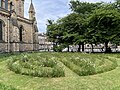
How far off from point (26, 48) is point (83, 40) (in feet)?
63.6

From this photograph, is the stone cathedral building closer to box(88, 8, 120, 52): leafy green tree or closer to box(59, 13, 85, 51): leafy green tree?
box(59, 13, 85, 51): leafy green tree

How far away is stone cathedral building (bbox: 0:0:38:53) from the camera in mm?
42562

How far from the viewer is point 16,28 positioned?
44.4 m

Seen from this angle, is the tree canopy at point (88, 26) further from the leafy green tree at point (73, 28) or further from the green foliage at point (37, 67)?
the green foliage at point (37, 67)

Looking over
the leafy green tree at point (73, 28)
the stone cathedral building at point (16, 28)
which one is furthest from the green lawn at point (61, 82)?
the stone cathedral building at point (16, 28)

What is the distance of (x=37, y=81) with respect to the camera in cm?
1284

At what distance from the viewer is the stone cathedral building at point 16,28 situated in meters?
42.6

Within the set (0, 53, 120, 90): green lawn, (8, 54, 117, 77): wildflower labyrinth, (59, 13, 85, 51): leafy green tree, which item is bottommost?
(0, 53, 120, 90): green lawn

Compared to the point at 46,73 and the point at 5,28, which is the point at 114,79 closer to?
the point at 46,73

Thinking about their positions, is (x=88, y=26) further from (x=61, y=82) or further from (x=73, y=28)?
(x=61, y=82)

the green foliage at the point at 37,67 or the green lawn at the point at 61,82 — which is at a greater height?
the green foliage at the point at 37,67

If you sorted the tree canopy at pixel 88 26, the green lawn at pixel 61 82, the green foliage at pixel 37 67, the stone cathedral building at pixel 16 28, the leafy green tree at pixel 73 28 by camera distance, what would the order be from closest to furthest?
1. the green lawn at pixel 61 82
2. the green foliage at pixel 37 67
3. the tree canopy at pixel 88 26
4. the leafy green tree at pixel 73 28
5. the stone cathedral building at pixel 16 28

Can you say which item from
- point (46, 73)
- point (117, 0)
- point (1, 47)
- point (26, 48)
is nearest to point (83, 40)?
point (117, 0)

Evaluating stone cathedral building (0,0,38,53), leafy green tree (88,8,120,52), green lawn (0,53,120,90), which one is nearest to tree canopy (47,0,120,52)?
leafy green tree (88,8,120,52)
